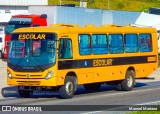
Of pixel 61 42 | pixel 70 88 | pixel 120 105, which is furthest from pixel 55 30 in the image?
pixel 120 105

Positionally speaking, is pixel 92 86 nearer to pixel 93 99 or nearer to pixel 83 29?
pixel 83 29

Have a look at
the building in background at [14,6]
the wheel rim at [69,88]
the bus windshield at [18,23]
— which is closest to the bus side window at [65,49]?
the wheel rim at [69,88]

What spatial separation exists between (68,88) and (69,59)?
3.42ft

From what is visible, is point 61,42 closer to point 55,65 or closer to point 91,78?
point 55,65

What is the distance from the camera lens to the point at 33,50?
2345cm

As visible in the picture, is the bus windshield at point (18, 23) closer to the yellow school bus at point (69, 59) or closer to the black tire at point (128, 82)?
the yellow school bus at point (69, 59)

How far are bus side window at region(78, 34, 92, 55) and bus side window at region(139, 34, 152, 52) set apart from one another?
4174mm

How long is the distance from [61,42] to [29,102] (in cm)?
268

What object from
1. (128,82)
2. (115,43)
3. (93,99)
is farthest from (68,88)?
(128,82)

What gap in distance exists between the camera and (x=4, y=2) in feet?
208

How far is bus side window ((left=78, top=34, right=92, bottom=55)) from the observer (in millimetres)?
24734

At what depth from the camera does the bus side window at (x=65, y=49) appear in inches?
923

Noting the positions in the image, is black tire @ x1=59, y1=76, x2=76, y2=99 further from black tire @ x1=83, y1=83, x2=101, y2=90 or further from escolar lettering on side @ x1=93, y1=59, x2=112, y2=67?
black tire @ x1=83, y1=83, x2=101, y2=90

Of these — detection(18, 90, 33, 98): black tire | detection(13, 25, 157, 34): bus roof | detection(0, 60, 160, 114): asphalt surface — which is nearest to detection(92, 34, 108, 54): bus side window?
detection(13, 25, 157, 34): bus roof
